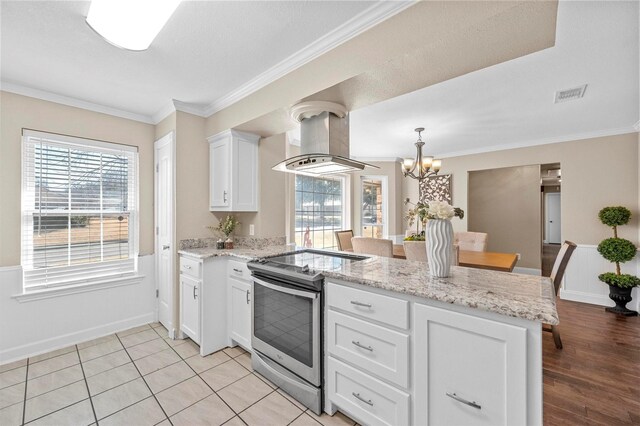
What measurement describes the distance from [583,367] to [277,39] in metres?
3.58

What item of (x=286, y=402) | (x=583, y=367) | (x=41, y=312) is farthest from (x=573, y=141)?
(x=41, y=312)

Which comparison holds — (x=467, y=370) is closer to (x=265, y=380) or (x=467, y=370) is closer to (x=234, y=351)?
(x=265, y=380)

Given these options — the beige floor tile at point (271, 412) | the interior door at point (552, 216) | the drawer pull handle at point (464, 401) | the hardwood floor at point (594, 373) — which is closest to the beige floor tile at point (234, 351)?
the beige floor tile at point (271, 412)

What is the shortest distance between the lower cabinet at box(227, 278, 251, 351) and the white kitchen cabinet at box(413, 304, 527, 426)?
5.07 ft

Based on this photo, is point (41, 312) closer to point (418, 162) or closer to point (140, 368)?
point (140, 368)

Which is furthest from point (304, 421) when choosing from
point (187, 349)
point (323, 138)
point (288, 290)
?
point (323, 138)

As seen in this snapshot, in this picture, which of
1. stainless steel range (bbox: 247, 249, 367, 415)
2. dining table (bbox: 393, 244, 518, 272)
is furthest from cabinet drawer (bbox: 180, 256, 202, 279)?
dining table (bbox: 393, 244, 518, 272)

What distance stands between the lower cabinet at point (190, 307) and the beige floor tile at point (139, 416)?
71cm

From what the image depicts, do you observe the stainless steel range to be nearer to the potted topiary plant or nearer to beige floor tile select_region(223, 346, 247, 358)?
beige floor tile select_region(223, 346, 247, 358)

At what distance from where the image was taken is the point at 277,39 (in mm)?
1875

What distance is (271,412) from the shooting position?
1.81 meters

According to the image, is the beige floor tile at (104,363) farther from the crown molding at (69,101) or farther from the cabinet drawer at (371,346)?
the crown molding at (69,101)

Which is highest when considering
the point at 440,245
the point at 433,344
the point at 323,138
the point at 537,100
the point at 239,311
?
the point at 537,100

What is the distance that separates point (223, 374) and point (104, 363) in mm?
1109
